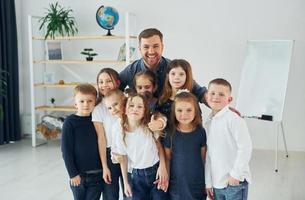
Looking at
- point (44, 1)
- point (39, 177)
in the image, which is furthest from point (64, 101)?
point (39, 177)

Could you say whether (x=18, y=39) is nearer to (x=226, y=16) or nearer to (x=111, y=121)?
(x=226, y=16)

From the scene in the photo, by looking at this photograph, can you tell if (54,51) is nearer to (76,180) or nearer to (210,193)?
(76,180)

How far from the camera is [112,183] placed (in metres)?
2.29

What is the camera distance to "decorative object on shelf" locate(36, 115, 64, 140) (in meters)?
5.28

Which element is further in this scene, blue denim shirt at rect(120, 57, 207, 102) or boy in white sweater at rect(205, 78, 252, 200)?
blue denim shirt at rect(120, 57, 207, 102)

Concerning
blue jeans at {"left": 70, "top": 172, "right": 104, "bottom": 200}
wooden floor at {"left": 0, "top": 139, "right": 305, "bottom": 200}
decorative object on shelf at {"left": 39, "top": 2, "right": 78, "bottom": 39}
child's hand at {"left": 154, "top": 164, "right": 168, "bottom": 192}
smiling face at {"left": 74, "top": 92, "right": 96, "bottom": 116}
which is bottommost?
wooden floor at {"left": 0, "top": 139, "right": 305, "bottom": 200}

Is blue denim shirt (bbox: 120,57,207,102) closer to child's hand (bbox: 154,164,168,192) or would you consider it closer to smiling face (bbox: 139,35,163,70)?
smiling face (bbox: 139,35,163,70)

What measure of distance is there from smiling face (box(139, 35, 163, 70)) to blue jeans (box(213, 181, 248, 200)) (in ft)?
2.66

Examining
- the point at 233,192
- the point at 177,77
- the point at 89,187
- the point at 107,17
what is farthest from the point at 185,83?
the point at 107,17

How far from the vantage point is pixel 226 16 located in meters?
4.91

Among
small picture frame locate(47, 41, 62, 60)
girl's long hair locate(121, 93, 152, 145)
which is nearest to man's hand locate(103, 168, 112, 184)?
girl's long hair locate(121, 93, 152, 145)

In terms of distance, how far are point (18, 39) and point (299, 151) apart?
409cm

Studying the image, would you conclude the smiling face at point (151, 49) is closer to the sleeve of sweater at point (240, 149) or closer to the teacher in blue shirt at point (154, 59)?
the teacher in blue shirt at point (154, 59)

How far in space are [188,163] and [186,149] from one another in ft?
0.24
